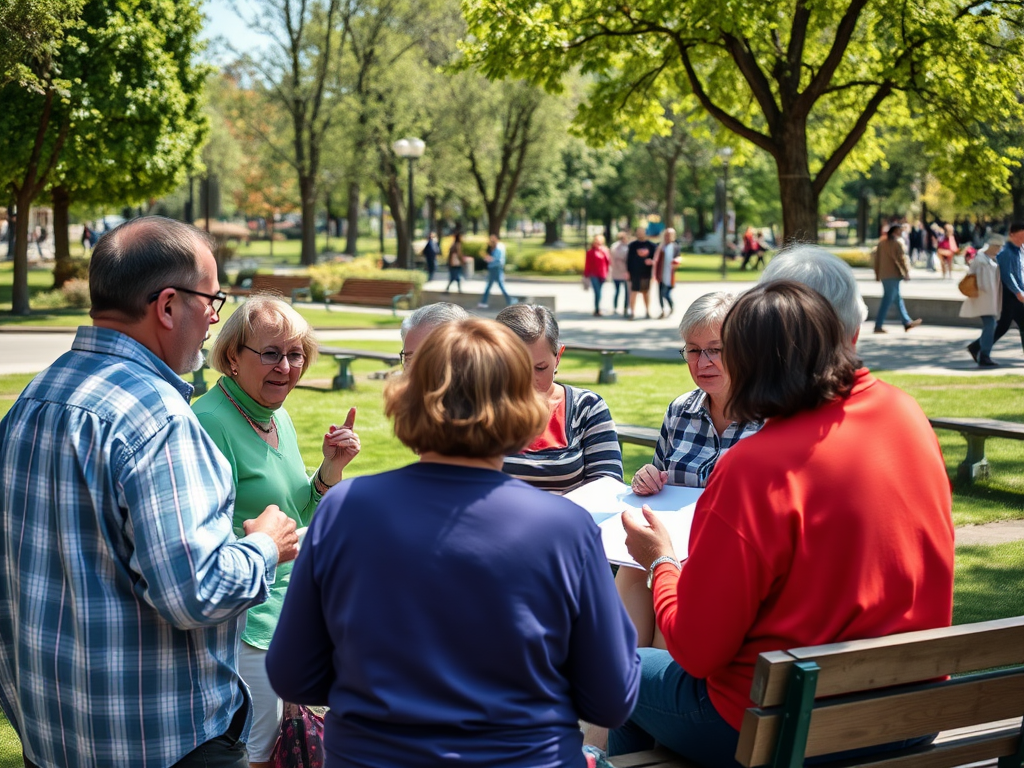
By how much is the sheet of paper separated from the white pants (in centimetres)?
111

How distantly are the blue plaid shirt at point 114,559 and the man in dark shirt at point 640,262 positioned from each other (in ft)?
67.7

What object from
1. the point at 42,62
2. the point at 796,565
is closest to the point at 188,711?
the point at 796,565

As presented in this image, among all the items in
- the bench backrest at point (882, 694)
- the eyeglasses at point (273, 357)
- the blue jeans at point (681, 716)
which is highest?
the eyeglasses at point (273, 357)

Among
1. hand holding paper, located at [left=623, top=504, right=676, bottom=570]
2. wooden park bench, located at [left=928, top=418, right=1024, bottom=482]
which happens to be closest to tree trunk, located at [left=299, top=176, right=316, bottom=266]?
wooden park bench, located at [left=928, top=418, right=1024, bottom=482]

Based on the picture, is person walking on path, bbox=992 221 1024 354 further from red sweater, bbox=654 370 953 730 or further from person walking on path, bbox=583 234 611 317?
red sweater, bbox=654 370 953 730

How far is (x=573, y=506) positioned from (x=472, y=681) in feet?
1.19

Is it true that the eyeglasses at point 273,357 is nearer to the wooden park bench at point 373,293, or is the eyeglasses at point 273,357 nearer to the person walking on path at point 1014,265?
the person walking on path at point 1014,265

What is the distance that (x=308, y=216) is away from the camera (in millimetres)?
39938

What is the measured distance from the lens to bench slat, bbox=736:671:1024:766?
2.27 meters

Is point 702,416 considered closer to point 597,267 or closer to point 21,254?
point 597,267

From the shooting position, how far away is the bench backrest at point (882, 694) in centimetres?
223

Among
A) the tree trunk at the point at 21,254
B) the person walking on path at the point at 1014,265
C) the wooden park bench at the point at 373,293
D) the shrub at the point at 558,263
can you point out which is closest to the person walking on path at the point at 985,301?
the person walking on path at the point at 1014,265

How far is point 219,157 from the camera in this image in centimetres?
6150

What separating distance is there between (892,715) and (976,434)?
20.5ft
